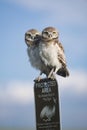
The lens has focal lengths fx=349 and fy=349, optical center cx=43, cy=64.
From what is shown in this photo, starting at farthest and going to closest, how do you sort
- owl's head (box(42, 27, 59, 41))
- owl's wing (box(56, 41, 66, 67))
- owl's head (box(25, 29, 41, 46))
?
owl's wing (box(56, 41, 66, 67)) → owl's head (box(25, 29, 41, 46)) → owl's head (box(42, 27, 59, 41))

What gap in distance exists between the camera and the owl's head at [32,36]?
6754mm

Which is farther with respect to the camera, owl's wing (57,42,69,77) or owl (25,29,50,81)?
owl's wing (57,42,69,77)

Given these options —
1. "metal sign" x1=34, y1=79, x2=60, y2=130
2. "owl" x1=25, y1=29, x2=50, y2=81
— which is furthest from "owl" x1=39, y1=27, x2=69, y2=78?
"metal sign" x1=34, y1=79, x2=60, y2=130

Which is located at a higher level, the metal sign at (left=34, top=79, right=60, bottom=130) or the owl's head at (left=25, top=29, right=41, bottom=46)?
the owl's head at (left=25, top=29, right=41, bottom=46)

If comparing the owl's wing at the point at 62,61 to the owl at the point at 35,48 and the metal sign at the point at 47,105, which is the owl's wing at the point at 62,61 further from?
the metal sign at the point at 47,105

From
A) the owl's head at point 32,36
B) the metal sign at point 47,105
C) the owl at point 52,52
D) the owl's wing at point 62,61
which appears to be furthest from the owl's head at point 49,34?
the metal sign at point 47,105

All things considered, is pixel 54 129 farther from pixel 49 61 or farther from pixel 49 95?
pixel 49 61

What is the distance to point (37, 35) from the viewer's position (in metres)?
6.86

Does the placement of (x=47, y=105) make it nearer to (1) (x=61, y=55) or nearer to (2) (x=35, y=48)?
(2) (x=35, y=48)

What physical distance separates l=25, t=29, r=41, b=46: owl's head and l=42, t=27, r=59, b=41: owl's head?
0.81ft

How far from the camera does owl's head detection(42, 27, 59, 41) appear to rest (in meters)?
6.55

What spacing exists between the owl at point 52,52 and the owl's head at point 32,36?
0.19 m

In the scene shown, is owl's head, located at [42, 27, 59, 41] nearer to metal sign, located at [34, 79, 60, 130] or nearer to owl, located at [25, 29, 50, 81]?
owl, located at [25, 29, 50, 81]

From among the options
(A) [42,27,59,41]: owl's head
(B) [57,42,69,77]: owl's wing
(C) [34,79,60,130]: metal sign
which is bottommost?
(C) [34,79,60,130]: metal sign
